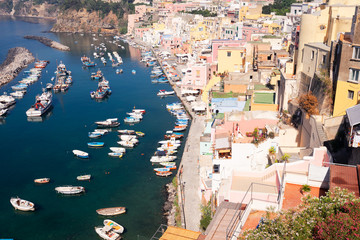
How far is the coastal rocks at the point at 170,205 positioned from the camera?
23.4 meters

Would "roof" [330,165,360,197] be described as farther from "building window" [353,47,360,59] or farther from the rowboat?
the rowboat

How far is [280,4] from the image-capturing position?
75000 mm

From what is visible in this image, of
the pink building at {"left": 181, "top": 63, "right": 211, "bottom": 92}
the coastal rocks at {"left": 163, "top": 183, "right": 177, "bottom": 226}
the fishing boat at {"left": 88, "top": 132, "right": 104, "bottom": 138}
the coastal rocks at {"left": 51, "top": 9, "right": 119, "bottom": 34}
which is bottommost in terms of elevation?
the coastal rocks at {"left": 163, "top": 183, "right": 177, "bottom": 226}

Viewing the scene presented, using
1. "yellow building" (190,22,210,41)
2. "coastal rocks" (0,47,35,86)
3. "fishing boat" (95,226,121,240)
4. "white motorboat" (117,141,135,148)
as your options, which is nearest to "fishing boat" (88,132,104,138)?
"white motorboat" (117,141,135,148)

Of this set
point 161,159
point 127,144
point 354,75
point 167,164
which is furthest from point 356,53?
point 127,144

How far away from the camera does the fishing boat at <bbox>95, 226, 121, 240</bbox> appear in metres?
21.9

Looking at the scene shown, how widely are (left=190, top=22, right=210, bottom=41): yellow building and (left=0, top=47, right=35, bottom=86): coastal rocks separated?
37.5 metres

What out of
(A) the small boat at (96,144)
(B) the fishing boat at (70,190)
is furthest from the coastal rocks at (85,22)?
(B) the fishing boat at (70,190)

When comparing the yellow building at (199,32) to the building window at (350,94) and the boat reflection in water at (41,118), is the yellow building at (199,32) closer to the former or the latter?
the boat reflection in water at (41,118)

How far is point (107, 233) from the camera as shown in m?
22.1

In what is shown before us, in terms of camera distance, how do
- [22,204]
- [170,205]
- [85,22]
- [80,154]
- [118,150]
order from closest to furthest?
[170,205] < [22,204] < [80,154] < [118,150] < [85,22]

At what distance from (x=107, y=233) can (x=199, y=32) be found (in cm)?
5659

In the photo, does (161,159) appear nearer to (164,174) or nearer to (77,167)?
(164,174)

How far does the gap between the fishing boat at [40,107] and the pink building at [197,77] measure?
63.7 ft
